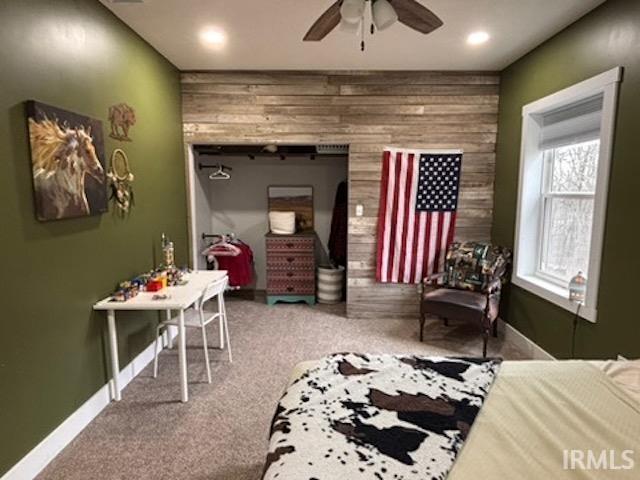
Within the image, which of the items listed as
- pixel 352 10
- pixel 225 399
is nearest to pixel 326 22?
pixel 352 10

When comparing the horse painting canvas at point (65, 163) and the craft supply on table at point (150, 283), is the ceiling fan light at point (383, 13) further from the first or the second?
the craft supply on table at point (150, 283)

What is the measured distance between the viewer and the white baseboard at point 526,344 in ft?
10.1

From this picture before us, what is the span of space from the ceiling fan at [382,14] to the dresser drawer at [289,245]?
2800 mm

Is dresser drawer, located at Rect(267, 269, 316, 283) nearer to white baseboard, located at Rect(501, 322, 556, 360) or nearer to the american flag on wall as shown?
the american flag on wall

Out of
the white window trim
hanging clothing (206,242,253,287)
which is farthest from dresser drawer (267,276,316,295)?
the white window trim

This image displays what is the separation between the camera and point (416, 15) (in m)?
2.01

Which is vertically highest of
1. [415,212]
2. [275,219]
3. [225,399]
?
[415,212]

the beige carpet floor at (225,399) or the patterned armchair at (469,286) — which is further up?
the patterned armchair at (469,286)

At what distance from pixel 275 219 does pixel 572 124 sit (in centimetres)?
323

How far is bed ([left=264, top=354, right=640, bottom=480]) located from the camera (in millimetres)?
1049

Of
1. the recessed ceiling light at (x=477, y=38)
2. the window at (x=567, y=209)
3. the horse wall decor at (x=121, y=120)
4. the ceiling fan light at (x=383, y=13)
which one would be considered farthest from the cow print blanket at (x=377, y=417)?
the recessed ceiling light at (x=477, y=38)

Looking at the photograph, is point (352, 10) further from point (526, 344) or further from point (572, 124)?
point (526, 344)

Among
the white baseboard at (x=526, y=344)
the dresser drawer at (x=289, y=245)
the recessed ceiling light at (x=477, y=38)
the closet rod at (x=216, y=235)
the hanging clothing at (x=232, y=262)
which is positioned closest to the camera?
the recessed ceiling light at (x=477, y=38)

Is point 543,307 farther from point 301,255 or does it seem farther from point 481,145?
point 301,255
